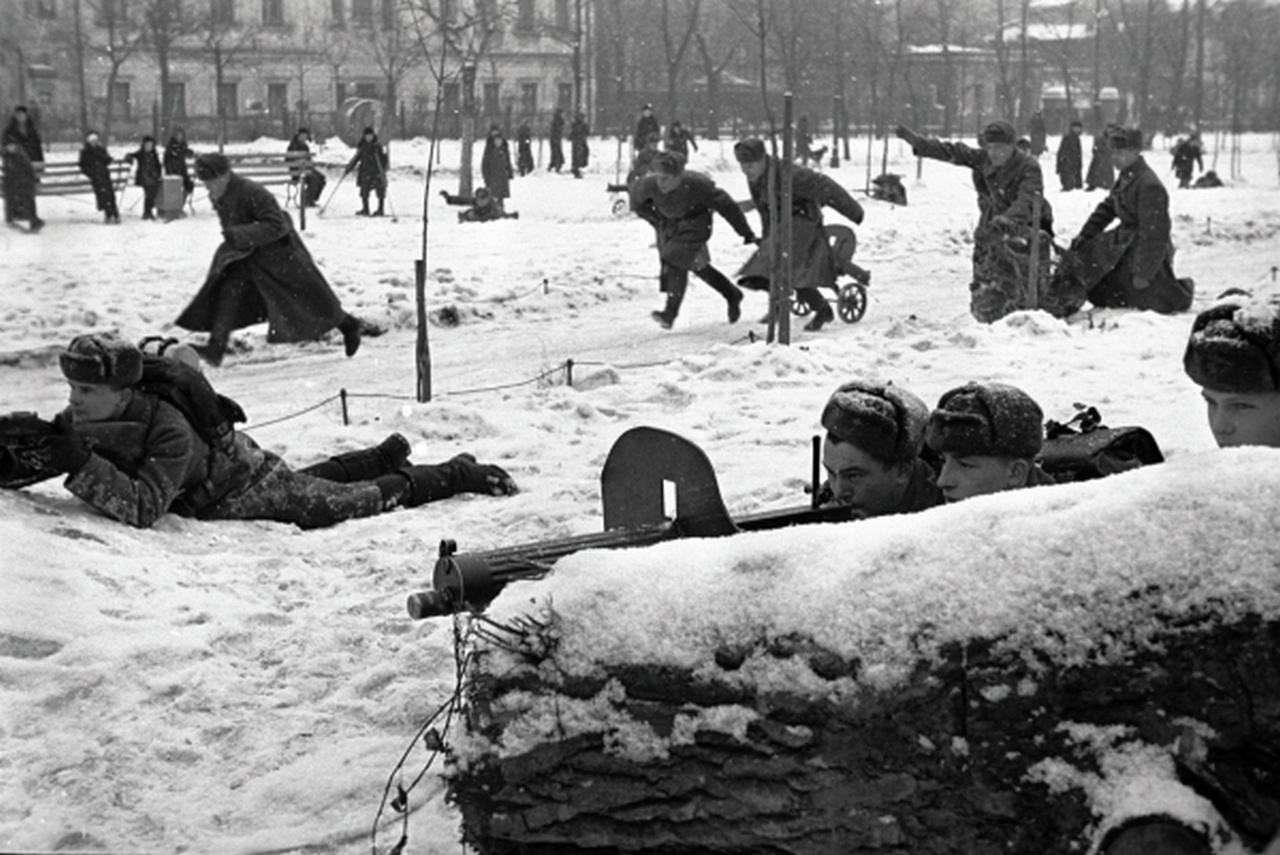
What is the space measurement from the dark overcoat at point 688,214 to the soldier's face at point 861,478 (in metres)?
8.69

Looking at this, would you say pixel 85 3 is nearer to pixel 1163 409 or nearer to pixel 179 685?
pixel 1163 409

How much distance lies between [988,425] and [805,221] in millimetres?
8664

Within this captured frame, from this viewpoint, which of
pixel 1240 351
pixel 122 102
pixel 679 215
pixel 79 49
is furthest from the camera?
pixel 122 102

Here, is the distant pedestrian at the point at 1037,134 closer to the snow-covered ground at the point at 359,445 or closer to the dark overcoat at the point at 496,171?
the dark overcoat at the point at 496,171

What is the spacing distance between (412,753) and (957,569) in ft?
6.32

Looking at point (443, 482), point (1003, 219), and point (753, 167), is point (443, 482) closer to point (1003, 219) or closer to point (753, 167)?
point (753, 167)

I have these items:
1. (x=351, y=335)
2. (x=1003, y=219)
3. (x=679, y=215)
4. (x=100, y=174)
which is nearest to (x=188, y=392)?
(x=351, y=335)

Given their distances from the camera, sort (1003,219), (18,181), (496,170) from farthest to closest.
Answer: (496,170) → (18,181) → (1003,219)

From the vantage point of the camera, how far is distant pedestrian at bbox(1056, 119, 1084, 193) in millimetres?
33625

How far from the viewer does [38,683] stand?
445 centimetres

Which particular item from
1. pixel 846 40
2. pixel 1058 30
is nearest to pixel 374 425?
pixel 846 40

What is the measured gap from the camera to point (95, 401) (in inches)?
237

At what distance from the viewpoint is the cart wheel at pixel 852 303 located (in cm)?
1318

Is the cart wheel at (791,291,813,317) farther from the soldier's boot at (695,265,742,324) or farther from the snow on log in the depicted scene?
the snow on log
